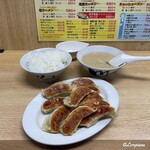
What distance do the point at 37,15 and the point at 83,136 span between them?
1.73ft

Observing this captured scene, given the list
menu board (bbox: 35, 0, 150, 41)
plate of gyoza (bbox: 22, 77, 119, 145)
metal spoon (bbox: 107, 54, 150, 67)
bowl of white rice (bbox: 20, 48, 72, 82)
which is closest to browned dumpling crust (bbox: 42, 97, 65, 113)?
plate of gyoza (bbox: 22, 77, 119, 145)

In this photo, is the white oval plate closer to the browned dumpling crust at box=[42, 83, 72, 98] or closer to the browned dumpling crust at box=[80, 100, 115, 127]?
the browned dumpling crust at box=[42, 83, 72, 98]

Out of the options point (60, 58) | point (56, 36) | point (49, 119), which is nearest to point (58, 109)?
point (49, 119)

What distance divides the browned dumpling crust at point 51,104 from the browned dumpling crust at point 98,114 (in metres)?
0.09

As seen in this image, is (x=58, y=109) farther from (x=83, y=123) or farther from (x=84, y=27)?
(x=84, y=27)

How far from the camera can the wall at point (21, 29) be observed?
783 millimetres

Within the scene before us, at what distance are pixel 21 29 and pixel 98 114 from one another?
1.73 feet

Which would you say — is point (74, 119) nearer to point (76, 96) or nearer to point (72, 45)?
point (76, 96)

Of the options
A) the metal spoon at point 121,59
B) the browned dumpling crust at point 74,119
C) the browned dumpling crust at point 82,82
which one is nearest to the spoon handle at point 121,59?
the metal spoon at point 121,59

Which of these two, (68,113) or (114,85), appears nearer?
(68,113)

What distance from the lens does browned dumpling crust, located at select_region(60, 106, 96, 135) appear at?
48 centimetres

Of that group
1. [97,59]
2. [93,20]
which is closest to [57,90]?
[97,59]

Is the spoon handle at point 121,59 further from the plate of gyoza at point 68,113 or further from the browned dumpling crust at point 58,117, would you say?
the browned dumpling crust at point 58,117

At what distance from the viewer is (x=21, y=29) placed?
2.75ft
